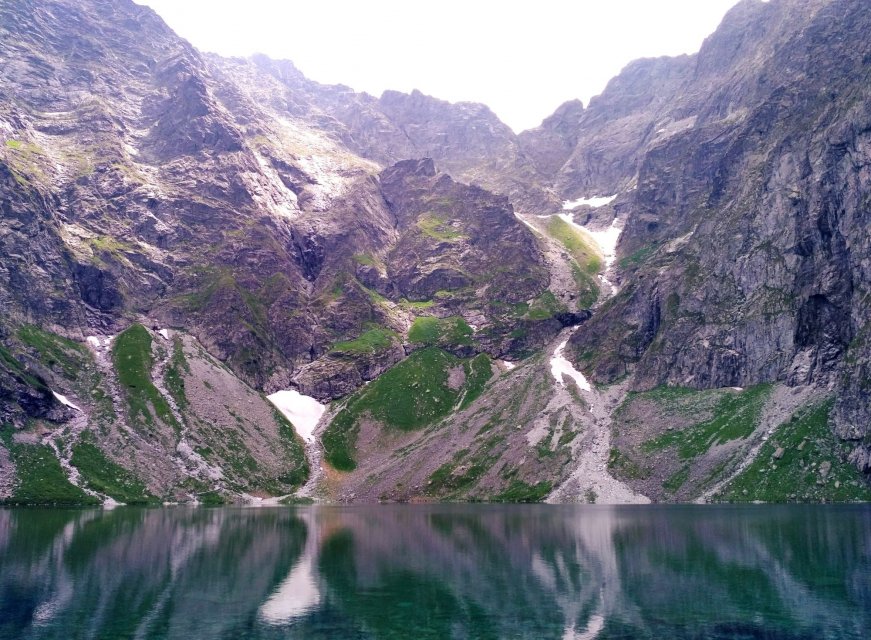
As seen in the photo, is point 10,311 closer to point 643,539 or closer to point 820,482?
point 643,539

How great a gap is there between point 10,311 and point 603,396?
186559 mm

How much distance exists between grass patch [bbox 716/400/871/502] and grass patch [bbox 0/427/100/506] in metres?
144

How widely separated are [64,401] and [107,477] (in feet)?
112

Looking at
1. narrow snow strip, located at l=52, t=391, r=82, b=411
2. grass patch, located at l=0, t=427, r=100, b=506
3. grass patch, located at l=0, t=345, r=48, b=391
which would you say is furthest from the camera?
narrow snow strip, located at l=52, t=391, r=82, b=411

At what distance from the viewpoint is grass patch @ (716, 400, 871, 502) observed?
4734 inches

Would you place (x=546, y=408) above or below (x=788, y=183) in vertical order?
below

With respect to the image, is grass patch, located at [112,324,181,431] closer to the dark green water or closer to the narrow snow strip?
the narrow snow strip

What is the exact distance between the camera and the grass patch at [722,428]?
485 ft

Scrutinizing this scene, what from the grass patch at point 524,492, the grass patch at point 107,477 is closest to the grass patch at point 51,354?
the grass patch at point 107,477

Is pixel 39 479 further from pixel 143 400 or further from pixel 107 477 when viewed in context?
pixel 143 400

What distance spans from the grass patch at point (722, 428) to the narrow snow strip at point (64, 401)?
6078 inches

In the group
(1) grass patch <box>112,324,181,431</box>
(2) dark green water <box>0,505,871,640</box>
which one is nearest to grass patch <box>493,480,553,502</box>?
(2) dark green water <box>0,505,871,640</box>

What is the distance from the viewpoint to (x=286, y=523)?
354 feet

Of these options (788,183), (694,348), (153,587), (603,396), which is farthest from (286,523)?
(788,183)
